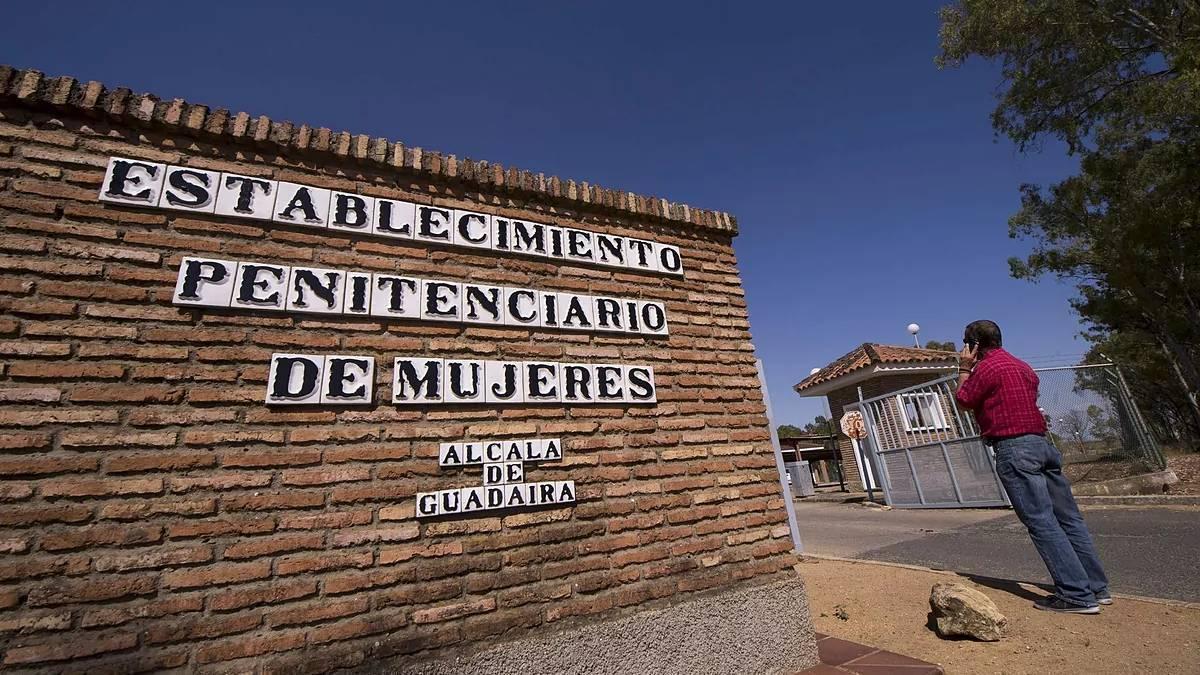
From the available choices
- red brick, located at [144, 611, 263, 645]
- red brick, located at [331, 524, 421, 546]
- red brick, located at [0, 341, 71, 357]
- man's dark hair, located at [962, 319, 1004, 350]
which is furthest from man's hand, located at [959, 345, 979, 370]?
red brick, located at [0, 341, 71, 357]

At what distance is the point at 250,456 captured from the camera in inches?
94.7

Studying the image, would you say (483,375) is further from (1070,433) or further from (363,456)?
(1070,433)

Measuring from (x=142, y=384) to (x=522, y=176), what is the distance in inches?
92.2

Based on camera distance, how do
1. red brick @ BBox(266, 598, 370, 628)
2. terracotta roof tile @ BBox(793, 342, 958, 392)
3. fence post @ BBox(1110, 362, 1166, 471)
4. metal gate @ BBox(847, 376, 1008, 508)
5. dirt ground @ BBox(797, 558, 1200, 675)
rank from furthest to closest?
1. terracotta roof tile @ BBox(793, 342, 958, 392)
2. fence post @ BBox(1110, 362, 1166, 471)
3. metal gate @ BBox(847, 376, 1008, 508)
4. dirt ground @ BBox(797, 558, 1200, 675)
5. red brick @ BBox(266, 598, 370, 628)

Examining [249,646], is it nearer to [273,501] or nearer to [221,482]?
[273,501]

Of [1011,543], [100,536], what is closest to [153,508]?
[100,536]

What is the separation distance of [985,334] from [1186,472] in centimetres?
956

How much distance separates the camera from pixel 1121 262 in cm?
1308

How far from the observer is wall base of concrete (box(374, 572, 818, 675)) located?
258 cm

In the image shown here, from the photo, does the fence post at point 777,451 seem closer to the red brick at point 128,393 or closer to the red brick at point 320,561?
the red brick at point 320,561

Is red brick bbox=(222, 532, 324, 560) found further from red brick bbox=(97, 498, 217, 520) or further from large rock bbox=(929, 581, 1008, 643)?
large rock bbox=(929, 581, 1008, 643)

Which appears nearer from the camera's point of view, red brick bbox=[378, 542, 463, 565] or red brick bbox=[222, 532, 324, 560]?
red brick bbox=[222, 532, 324, 560]

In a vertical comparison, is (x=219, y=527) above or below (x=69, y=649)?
above

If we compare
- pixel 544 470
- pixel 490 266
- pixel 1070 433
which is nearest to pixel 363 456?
pixel 544 470
